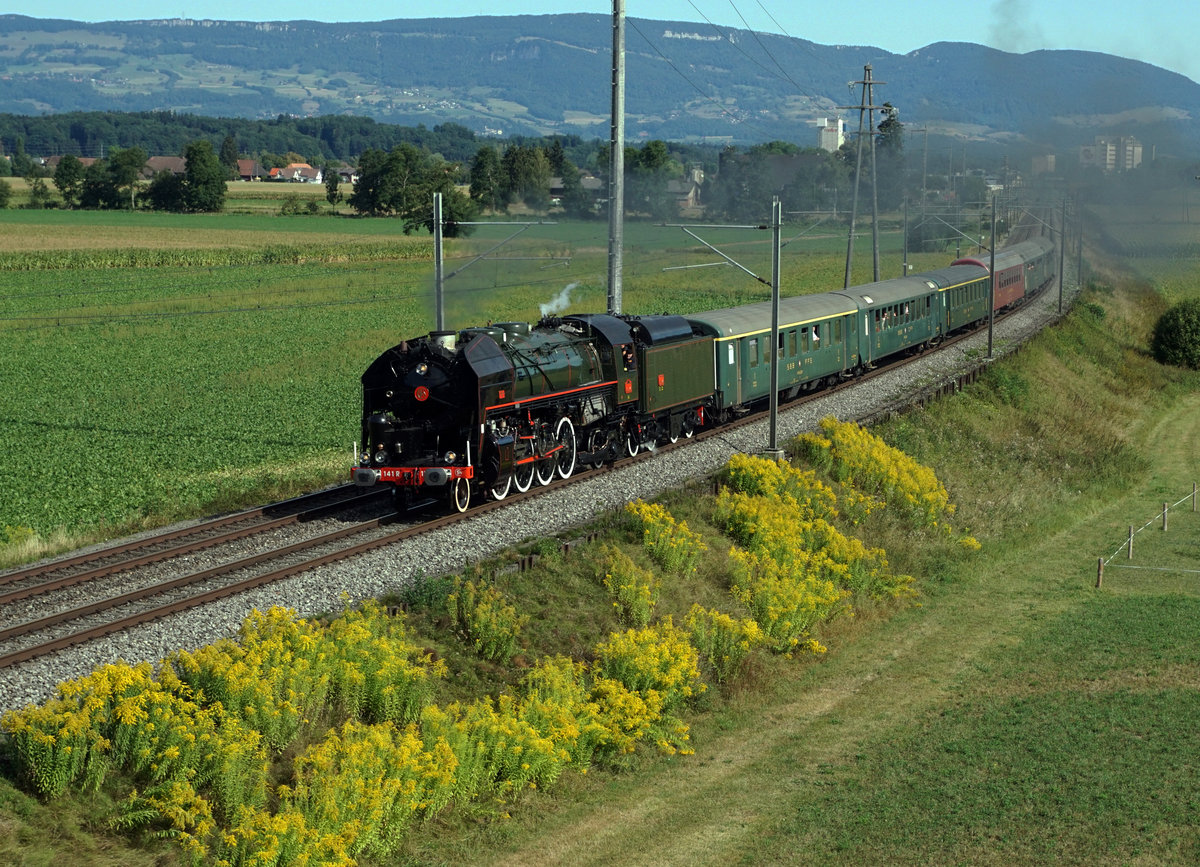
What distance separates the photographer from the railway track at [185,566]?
58.6 feet

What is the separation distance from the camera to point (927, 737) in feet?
62.3

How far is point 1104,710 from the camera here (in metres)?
20.3

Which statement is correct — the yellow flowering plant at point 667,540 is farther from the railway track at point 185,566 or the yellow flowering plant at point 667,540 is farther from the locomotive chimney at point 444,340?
the locomotive chimney at point 444,340

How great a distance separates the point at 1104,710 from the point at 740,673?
573 centimetres

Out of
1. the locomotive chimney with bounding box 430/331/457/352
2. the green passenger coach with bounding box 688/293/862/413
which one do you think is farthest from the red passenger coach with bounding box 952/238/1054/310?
the locomotive chimney with bounding box 430/331/457/352

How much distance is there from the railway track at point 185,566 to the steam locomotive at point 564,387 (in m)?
0.99

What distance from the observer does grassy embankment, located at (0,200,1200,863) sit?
15.1 metres

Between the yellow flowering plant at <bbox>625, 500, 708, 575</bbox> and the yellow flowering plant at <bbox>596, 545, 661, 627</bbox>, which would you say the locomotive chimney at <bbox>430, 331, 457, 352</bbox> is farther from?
the yellow flowering plant at <bbox>596, 545, 661, 627</bbox>

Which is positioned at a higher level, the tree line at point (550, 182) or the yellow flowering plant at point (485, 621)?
the tree line at point (550, 182)

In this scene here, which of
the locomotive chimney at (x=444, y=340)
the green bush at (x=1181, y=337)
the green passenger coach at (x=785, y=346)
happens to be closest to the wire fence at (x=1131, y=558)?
the green passenger coach at (x=785, y=346)

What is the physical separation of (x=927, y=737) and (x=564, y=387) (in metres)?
11.2

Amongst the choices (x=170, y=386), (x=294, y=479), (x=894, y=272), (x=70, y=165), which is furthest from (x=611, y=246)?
(x=70, y=165)

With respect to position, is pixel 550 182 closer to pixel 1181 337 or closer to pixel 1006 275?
pixel 1006 275

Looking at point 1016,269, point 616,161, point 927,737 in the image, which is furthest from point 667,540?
point 1016,269
